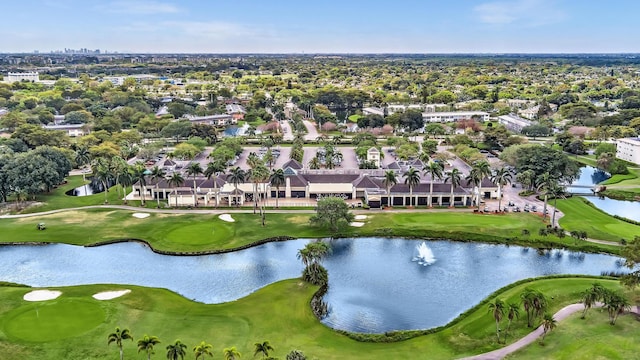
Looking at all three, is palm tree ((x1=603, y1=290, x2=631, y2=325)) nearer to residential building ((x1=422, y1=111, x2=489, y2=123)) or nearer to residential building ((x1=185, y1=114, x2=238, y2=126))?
residential building ((x1=422, y1=111, x2=489, y2=123))

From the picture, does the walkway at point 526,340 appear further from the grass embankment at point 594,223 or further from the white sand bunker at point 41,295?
the white sand bunker at point 41,295

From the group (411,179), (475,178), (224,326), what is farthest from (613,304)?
(411,179)

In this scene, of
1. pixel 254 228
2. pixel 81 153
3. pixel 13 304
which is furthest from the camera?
pixel 81 153

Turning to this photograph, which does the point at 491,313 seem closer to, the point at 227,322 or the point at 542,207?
the point at 227,322

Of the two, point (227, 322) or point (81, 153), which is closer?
point (227, 322)

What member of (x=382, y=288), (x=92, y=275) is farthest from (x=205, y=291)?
(x=382, y=288)

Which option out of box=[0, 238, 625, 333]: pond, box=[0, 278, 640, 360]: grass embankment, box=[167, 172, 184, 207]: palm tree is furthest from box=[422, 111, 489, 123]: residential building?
box=[0, 278, 640, 360]: grass embankment
